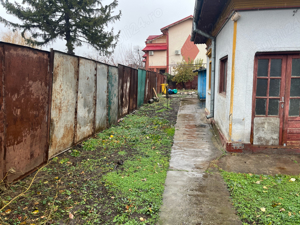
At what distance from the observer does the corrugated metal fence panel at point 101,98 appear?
6.47 metres

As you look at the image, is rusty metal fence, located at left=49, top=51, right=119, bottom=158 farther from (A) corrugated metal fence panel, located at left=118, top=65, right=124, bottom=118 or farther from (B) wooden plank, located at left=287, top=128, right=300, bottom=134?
(B) wooden plank, located at left=287, top=128, right=300, bottom=134

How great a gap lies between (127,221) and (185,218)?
0.70 meters

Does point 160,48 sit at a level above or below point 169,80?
above

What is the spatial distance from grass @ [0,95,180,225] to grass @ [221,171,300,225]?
1.10 metres

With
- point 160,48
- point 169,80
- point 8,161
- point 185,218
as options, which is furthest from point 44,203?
point 160,48

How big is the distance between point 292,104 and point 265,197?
8.90 feet

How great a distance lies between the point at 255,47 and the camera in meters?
4.80

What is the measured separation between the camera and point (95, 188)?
347cm

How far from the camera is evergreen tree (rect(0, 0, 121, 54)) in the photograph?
57.5ft

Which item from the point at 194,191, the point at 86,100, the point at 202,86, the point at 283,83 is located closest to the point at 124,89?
the point at 86,100

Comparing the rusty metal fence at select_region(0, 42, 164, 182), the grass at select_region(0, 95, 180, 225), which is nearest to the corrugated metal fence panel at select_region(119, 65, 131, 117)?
the rusty metal fence at select_region(0, 42, 164, 182)

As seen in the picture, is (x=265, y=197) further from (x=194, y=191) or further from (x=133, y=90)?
(x=133, y=90)

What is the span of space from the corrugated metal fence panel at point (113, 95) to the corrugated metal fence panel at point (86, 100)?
4.09ft

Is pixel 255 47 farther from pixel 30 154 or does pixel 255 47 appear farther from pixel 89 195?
pixel 30 154
